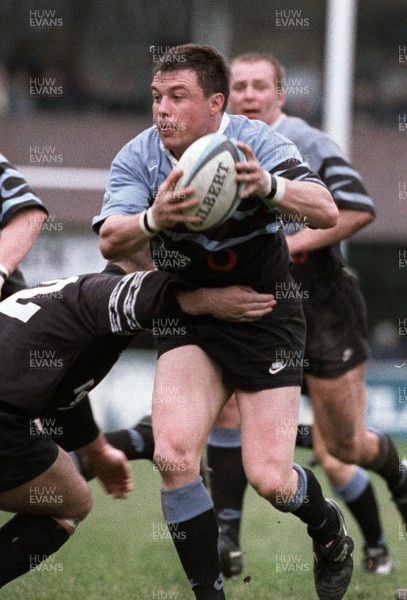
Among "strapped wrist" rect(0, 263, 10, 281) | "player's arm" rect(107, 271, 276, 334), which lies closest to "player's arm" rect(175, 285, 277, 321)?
"player's arm" rect(107, 271, 276, 334)

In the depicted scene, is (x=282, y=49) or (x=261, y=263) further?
(x=282, y=49)

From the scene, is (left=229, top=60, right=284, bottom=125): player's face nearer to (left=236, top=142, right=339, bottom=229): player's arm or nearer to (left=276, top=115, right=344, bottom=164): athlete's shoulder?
(left=276, top=115, right=344, bottom=164): athlete's shoulder

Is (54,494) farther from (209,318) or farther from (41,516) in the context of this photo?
(209,318)

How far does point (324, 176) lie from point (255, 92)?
21.3 inches

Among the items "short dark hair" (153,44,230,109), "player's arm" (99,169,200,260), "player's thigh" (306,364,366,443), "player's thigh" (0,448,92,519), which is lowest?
"player's thigh" (306,364,366,443)

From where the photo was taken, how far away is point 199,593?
13.8 feet

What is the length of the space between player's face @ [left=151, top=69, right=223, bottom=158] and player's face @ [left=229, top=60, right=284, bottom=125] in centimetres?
170

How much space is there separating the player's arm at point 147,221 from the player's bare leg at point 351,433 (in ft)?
6.73

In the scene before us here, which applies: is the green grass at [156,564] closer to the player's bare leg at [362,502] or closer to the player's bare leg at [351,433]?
the player's bare leg at [362,502]

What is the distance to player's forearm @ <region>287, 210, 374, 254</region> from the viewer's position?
577 cm

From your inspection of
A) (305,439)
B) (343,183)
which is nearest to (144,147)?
(343,183)

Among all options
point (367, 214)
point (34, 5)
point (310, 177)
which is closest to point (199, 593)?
point (310, 177)

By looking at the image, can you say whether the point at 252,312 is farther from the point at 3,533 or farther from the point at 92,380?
the point at 3,533

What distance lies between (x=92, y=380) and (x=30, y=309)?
34 cm
